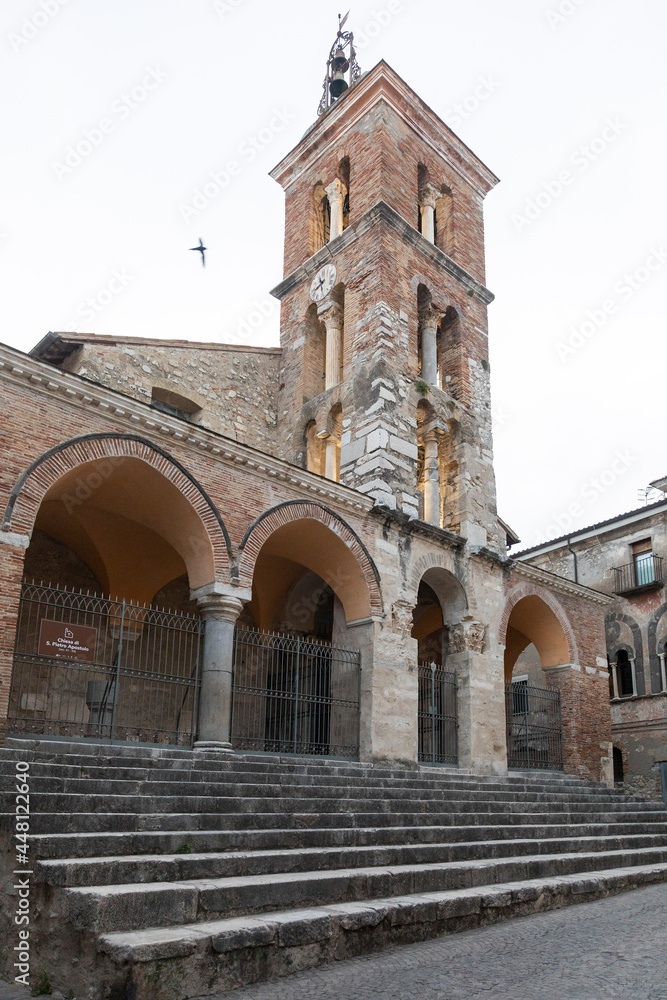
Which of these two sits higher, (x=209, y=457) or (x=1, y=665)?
(x=209, y=457)

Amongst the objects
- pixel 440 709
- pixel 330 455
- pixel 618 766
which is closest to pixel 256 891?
pixel 440 709

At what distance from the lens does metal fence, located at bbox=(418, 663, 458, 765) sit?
14.5 meters

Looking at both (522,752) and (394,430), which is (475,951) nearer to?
(394,430)

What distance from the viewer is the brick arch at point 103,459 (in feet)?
30.8

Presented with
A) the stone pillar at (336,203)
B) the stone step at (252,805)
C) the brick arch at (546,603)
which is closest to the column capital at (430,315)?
the stone pillar at (336,203)

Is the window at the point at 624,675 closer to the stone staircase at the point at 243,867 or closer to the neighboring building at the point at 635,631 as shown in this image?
the neighboring building at the point at 635,631

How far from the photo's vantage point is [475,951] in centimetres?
483

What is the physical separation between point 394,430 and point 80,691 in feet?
23.3

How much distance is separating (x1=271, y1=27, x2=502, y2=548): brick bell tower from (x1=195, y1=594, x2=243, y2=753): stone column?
4.15 m

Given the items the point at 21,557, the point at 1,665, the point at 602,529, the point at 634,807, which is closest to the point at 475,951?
the point at 1,665

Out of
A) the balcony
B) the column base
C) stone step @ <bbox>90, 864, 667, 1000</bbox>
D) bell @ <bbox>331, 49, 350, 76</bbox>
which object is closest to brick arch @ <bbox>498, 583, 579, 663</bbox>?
the balcony

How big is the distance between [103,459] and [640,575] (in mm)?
17013

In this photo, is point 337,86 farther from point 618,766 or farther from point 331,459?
point 618,766

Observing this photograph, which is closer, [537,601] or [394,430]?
[394,430]
